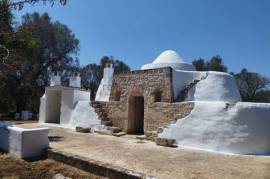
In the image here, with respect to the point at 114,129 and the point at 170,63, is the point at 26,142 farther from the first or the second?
the point at 170,63

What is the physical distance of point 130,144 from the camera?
9719mm

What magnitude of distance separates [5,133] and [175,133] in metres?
5.94

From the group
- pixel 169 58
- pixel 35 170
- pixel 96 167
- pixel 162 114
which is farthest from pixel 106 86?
pixel 96 167

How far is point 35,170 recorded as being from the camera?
659cm

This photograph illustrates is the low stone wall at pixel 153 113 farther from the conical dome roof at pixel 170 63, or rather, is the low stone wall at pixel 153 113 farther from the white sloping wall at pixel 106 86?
the conical dome roof at pixel 170 63

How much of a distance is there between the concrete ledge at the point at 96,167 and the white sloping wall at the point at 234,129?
424 cm

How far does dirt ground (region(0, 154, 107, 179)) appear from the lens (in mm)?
6098

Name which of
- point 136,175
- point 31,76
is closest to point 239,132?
point 136,175

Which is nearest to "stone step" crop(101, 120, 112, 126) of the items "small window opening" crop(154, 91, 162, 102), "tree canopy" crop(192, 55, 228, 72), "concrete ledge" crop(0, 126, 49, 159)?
"small window opening" crop(154, 91, 162, 102)

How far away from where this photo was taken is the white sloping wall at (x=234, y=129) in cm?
847

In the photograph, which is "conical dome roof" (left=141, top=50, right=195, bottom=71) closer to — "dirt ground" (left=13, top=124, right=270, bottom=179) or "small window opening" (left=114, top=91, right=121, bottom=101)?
"small window opening" (left=114, top=91, right=121, bottom=101)

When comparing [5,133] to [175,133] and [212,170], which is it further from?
[212,170]

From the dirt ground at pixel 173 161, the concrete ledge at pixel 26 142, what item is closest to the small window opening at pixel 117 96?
the dirt ground at pixel 173 161

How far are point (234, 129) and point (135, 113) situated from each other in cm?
575
